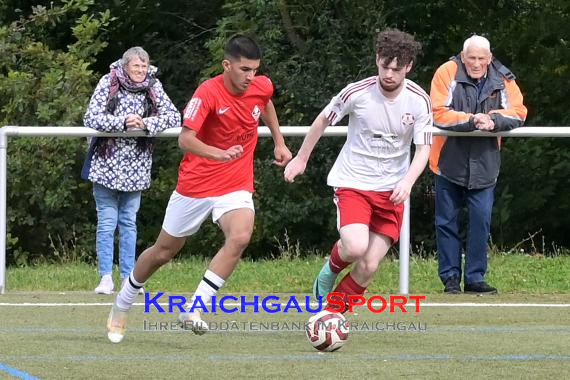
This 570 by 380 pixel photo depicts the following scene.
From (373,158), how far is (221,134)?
0.93 m

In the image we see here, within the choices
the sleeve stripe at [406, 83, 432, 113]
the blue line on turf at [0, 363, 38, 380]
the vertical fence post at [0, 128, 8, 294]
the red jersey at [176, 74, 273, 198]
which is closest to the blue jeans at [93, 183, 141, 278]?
the vertical fence post at [0, 128, 8, 294]

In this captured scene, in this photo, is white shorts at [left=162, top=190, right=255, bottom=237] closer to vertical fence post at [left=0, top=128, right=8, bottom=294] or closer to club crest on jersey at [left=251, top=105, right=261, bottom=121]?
club crest on jersey at [left=251, top=105, right=261, bottom=121]

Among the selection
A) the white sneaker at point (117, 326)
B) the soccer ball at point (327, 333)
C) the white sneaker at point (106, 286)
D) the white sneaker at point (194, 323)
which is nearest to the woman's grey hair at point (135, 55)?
the white sneaker at point (106, 286)

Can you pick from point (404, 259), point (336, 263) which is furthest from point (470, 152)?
point (336, 263)

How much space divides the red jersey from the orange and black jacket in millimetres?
2849

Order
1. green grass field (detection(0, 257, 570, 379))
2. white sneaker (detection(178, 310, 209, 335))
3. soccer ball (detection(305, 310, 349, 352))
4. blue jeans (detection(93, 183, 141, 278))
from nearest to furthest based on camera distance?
green grass field (detection(0, 257, 570, 379)), soccer ball (detection(305, 310, 349, 352)), white sneaker (detection(178, 310, 209, 335)), blue jeans (detection(93, 183, 141, 278))

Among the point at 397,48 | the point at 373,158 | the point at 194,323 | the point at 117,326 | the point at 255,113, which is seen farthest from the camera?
the point at 373,158

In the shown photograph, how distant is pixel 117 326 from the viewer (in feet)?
28.5

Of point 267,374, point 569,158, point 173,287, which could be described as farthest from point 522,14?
point 267,374

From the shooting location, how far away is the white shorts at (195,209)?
8719mm

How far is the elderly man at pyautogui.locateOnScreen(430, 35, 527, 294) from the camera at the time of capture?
1133 cm

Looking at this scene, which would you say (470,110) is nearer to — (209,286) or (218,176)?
(218,176)

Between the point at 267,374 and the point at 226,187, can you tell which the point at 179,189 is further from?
the point at 267,374

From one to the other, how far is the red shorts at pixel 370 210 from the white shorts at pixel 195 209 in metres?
0.56
